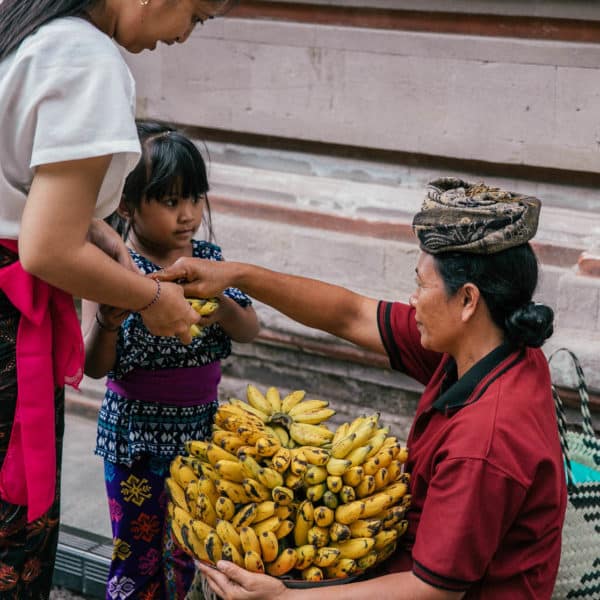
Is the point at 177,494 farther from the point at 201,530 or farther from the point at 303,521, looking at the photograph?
the point at 303,521

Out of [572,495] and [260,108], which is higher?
[260,108]

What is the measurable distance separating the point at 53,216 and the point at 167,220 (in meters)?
0.94

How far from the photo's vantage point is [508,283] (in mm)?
2418

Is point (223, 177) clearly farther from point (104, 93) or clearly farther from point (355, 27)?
point (104, 93)

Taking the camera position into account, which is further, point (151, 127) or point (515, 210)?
point (151, 127)

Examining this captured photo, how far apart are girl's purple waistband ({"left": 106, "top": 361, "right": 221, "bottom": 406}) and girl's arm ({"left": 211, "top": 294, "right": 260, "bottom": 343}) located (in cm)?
14

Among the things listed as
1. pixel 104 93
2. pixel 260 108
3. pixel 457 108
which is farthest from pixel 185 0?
pixel 260 108

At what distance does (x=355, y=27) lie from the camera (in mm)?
4234

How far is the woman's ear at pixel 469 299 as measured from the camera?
2.42 m

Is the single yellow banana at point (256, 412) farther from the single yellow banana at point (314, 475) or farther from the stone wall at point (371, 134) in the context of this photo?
the stone wall at point (371, 134)

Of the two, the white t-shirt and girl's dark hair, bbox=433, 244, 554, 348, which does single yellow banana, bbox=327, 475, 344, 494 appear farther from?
the white t-shirt

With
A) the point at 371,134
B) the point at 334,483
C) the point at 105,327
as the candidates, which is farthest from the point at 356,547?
the point at 371,134

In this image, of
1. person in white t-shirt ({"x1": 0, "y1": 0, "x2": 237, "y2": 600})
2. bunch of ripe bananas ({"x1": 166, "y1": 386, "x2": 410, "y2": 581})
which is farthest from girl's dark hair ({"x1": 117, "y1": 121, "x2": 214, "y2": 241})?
bunch of ripe bananas ({"x1": 166, "y1": 386, "x2": 410, "y2": 581})

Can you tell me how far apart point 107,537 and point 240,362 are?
1065 millimetres
